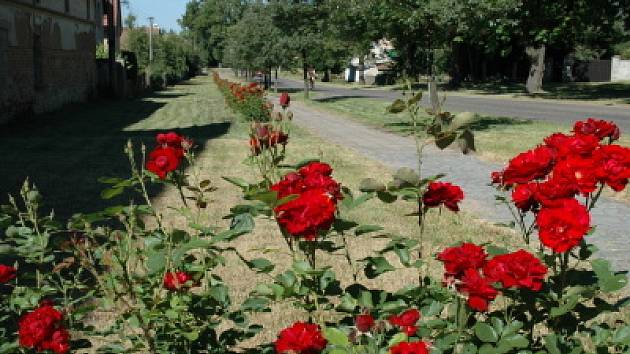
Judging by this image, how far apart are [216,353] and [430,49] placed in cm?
1466

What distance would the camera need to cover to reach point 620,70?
56844mm

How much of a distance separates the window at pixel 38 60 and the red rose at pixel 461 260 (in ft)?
74.4

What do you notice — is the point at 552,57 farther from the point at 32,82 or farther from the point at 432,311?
the point at 432,311

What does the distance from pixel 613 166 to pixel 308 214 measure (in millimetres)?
1074

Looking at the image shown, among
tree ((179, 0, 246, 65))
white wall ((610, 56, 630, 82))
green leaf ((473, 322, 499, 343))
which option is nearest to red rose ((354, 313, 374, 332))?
green leaf ((473, 322, 499, 343))

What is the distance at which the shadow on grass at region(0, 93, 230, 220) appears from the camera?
29.0 ft

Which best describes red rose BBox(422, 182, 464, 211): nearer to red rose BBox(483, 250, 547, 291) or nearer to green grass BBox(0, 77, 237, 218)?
red rose BBox(483, 250, 547, 291)

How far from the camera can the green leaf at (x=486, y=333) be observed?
2.28 meters

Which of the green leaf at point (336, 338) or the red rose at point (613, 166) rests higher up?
the red rose at point (613, 166)

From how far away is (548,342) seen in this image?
88.7 inches

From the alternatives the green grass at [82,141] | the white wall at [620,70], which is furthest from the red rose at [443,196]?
the white wall at [620,70]

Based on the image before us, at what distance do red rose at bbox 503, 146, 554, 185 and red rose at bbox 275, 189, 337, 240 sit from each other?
746 millimetres

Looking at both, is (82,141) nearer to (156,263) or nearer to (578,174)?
(156,263)

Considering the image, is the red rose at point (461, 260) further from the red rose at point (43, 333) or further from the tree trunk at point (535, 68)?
the tree trunk at point (535, 68)
